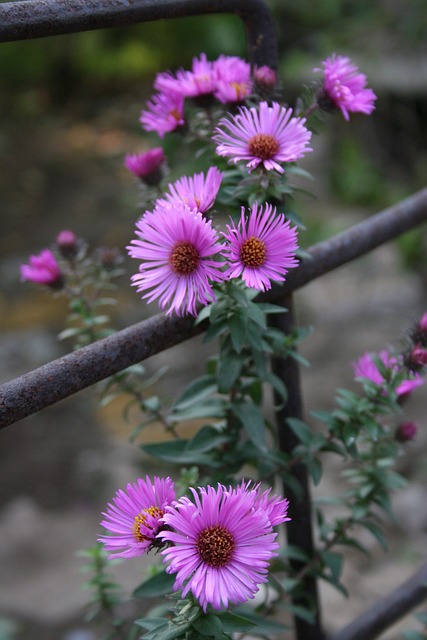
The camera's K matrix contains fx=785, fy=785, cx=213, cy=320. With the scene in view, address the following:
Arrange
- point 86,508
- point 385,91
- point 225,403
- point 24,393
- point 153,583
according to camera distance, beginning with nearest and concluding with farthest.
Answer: point 24,393 < point 153,583 < point 225,403 < point 86,508 < point 385,91

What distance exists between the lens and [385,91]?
3193 millimetres

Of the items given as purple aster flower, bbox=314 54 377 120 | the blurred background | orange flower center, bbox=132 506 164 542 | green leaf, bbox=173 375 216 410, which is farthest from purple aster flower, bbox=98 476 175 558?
the blurred background

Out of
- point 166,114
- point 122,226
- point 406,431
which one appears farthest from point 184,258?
point 122,226

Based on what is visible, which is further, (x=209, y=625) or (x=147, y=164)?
(x=147, y=164)

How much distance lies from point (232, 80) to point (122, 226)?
8.38 feet

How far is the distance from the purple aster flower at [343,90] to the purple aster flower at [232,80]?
2.6 inches

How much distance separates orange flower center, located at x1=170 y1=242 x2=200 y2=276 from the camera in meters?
0.53

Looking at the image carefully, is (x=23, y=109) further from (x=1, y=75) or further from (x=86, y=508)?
(x=86, y=508)

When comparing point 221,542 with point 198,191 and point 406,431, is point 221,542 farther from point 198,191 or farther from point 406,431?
point 406,431

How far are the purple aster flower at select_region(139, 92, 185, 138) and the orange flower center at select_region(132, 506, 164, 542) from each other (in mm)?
344

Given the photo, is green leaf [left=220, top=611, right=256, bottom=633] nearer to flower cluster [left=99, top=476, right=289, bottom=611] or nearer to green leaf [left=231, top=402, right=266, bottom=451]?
flower cluster [left=99, top=476, right=289, bottom=611]

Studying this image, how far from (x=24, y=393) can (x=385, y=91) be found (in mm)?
2979

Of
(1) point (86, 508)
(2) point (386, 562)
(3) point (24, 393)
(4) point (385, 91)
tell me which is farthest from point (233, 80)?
(4) point (385, 91)

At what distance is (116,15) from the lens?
1.88 feet
